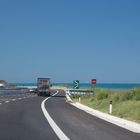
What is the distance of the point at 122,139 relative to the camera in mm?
13789

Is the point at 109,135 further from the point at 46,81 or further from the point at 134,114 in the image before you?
the point at 46,81

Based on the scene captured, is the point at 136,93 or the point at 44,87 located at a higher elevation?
the point at 44,87

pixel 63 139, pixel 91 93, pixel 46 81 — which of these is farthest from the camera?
pixel 46 81

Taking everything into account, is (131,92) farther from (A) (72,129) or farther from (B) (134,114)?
(A) (72,129)

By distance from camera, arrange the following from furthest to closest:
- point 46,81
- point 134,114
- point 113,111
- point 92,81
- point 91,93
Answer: point 46,81 → point 91,93 → point 92,81 → point 113,111 → point 134,114

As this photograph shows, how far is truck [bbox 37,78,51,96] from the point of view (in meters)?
70.6

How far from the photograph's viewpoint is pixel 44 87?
7106 cm

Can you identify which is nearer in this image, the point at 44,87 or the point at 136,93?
the point at 136,93

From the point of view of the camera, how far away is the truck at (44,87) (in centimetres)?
7062

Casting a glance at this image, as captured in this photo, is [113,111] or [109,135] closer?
[109,135]

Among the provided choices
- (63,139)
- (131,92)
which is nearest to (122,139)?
(63,139)

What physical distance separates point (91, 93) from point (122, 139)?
39.4m

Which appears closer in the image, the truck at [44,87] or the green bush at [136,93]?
the green bush at [136,93]

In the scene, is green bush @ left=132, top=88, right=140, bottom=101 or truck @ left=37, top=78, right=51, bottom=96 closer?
green bush @ left=132, top=88, right=140, bottom=101
